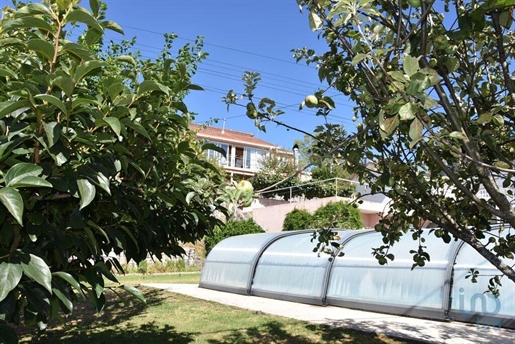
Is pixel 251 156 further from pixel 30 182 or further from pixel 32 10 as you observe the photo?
pixel 30 182

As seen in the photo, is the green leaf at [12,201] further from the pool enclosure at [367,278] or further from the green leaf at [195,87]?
the pool enclosure at [367,278]

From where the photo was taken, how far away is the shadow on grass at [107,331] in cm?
634

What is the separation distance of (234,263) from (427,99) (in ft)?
40.4

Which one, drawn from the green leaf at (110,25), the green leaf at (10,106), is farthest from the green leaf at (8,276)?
the green leaf at (110,25)

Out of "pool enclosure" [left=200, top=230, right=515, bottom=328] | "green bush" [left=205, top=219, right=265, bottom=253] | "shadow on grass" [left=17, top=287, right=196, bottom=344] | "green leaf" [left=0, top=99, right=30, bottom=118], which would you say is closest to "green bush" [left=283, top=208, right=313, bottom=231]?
"green bush" [left=205, top=219, right=265, bottom=253]

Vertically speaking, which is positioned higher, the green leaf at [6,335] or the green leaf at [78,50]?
the green leaf at [78,50]

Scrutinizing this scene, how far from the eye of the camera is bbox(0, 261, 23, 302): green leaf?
158 cm

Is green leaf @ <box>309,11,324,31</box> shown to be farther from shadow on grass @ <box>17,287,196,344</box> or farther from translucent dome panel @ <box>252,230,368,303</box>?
translucent dome panel @ <box>252,230,368,303</box>

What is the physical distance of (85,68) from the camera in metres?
1.77

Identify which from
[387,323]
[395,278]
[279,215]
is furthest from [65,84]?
[279,215]

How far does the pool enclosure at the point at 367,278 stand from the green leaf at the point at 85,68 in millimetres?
4584

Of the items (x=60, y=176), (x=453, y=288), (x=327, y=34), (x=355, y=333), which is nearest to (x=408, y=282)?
(x=453, y=288)

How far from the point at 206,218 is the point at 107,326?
5064 mm

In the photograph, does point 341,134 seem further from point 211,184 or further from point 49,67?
point 49,67
